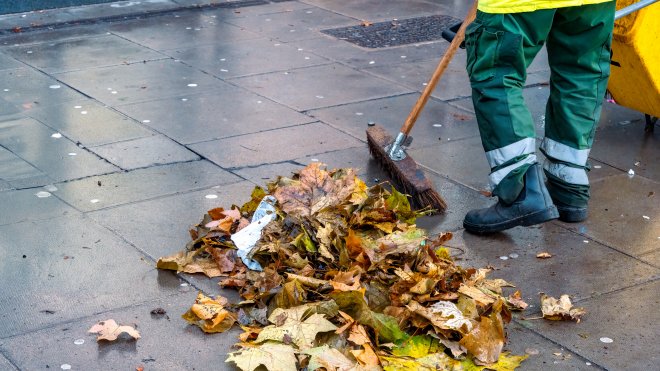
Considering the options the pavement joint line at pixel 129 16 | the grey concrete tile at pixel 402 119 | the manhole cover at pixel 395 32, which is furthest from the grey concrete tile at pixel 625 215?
the pavement joint line at pixel 129 16

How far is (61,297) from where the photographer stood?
381cm

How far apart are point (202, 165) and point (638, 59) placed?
2348 mm

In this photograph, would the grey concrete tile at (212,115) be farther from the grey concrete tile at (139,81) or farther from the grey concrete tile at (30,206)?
the grey concrete tile at (30,206)

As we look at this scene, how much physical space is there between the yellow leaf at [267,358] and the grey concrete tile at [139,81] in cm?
326

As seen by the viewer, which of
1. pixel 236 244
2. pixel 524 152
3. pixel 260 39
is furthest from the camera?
pixel 260 39

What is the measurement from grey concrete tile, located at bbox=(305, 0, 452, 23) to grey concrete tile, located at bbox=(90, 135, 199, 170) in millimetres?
3670

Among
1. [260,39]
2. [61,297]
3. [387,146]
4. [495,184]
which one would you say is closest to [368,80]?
[260,39]

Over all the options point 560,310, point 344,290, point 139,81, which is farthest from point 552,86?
point 139,81

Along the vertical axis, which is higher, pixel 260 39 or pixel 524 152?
pixel 524 152

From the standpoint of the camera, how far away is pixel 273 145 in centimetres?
556

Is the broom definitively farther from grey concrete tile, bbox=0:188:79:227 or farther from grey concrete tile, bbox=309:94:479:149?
grey concrete tile, bbox=0:188:79:227

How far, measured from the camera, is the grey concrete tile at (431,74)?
6742 millimetres

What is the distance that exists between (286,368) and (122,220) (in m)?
1.57

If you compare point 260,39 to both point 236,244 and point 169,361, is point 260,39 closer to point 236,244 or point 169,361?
point 236,244
